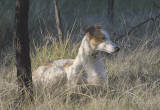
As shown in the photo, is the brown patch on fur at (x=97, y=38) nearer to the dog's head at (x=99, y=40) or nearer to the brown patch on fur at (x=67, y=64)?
the dog's head at (x=99, y=40)

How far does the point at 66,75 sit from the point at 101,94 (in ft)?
2.36

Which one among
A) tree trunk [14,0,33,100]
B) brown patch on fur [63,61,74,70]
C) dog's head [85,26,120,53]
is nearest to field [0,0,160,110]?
tree trunk [14,0,33,100]

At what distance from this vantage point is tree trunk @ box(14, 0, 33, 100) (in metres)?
3.85

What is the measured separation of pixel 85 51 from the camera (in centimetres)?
437

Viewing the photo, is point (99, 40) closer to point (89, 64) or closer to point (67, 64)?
point (89, 64)

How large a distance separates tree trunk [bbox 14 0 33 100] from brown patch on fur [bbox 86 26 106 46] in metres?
0.81

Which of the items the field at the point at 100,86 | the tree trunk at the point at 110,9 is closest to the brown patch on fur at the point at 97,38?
the field at the point at 100,86

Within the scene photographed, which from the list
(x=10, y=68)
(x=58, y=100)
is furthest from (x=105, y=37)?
(x=10, y=68)

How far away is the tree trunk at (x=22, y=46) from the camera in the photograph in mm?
3846

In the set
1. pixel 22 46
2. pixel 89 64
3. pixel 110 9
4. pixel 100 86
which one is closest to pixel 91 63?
pixel 89 64

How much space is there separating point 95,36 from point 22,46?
0.92 metres

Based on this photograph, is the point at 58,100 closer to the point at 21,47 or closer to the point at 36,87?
the point at 36,87

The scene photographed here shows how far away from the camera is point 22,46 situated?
3912 millimetres

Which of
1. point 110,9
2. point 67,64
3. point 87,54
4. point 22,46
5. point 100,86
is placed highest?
point 110,9
